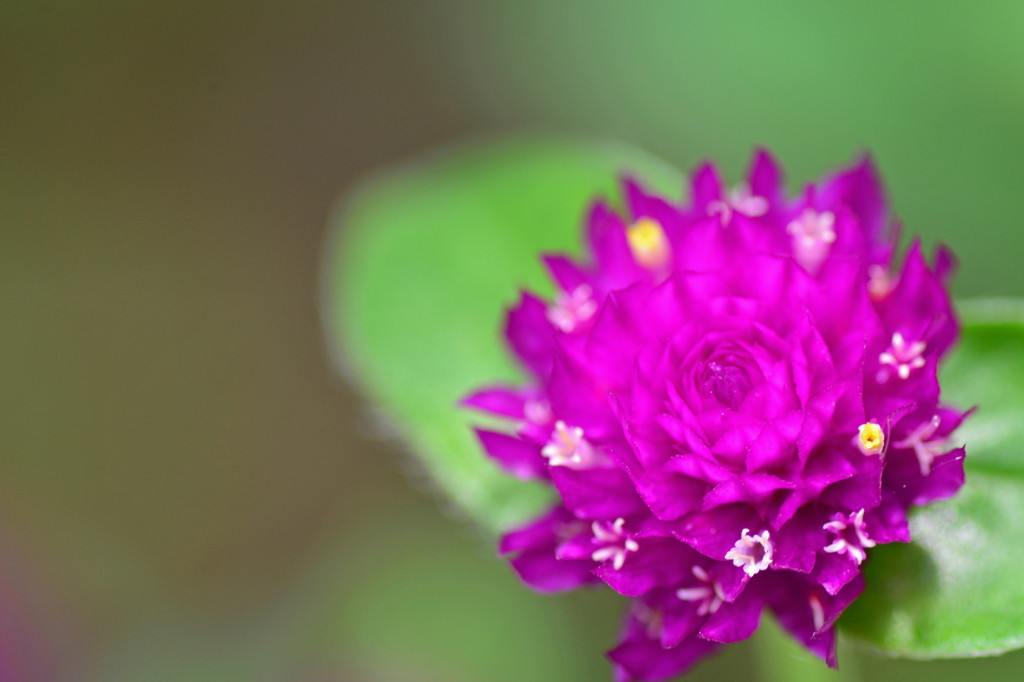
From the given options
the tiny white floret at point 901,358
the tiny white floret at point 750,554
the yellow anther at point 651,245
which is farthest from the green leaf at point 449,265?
the tiny white floret at point 901,358

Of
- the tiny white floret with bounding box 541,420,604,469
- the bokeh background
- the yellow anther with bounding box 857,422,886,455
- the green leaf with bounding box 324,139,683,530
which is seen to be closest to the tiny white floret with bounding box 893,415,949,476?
the yellow anther with bounding box 857,422,886,455

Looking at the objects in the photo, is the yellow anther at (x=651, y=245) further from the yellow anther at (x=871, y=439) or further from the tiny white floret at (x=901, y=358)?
the yellow anther at (x=871, y=439)

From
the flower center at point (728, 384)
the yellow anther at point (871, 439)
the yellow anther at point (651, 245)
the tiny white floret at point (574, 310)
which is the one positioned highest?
the yellow anther at point (651, 245)

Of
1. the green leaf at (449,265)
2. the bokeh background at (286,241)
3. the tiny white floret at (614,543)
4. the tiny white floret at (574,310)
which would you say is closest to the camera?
the tiny white floret at (614,543)

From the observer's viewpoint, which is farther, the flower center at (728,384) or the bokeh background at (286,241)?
the bokeh background at (286,241)

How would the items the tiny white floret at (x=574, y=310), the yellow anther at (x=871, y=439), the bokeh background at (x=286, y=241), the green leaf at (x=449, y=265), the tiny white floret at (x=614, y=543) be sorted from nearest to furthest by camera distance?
the yellow anther at (x=871, y=439) → the tiny white floret at (x=614, y=543) → the tiny white floret at (x=574, y=310) → the green leaf at (x=449, y=265) → the bokeh background at (x=286, y=241)

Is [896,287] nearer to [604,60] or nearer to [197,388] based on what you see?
[604,60]
